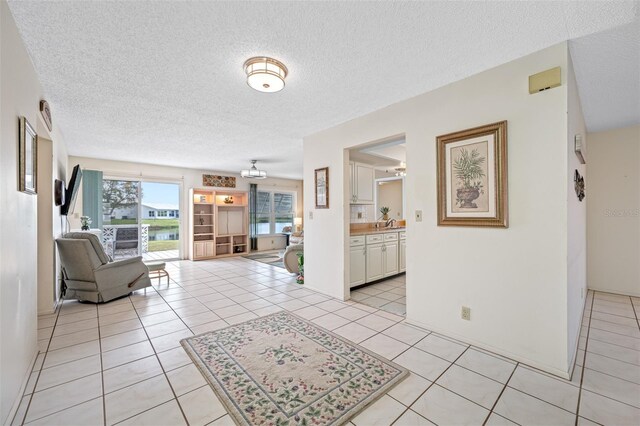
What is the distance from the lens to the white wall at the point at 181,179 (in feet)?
19.1

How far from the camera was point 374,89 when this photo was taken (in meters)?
2.71

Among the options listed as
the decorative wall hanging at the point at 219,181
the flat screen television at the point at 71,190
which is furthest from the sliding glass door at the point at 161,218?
the flat screen television at the point at 71,190

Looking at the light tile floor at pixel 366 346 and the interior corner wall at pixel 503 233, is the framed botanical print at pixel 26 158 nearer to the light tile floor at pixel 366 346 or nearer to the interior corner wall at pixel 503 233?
the light tile floor at pixel 366 346

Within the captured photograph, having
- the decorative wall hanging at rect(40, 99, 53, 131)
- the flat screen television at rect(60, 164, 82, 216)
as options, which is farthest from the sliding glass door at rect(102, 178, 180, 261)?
the decorative wall hanging at rect(40, 99, 53, 131)

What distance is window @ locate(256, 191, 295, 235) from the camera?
8930 mm

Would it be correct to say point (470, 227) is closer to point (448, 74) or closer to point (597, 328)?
point (448, 74)

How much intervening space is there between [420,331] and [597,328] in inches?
73.6

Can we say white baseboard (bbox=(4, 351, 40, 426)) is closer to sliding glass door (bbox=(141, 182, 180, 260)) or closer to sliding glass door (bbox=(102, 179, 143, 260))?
sliding glass door (bbox=(102, 179, 143, 260))

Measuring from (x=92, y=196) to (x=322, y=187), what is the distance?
5.38m

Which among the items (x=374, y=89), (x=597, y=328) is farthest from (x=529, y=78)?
(x=597, y=328)

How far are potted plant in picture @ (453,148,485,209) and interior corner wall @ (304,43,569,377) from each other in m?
0.23

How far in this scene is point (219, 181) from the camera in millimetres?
7793

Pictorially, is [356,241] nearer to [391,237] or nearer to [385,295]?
[385,295]

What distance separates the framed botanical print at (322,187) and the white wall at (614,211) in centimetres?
406
